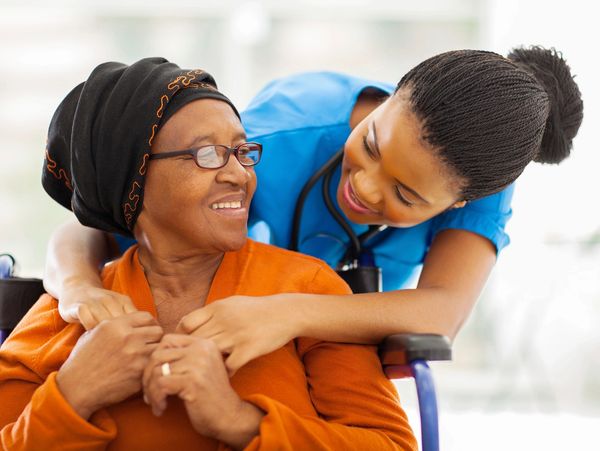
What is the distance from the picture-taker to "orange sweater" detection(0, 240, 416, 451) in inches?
52.3

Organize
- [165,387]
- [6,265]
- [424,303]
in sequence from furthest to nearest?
[6,265], [424,303], [165,387]

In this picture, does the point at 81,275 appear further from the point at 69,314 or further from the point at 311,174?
the point at 311,174

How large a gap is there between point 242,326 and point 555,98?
2.83 ft

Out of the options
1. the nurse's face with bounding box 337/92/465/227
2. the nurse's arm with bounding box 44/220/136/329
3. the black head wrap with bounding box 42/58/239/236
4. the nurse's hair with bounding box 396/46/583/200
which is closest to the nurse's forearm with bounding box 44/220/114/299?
the nurse's arm with bounding box 44/220/136/329

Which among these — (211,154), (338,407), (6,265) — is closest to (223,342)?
(338,407)

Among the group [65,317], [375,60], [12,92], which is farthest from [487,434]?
[12,92]

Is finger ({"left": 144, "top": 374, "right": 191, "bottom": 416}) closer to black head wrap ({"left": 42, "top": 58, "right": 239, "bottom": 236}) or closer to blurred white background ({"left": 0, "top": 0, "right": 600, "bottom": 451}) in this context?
black head wrap ({"left": 42, "top": 58, "right": 239, "bottom": 236})

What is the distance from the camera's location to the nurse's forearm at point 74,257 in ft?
5.21

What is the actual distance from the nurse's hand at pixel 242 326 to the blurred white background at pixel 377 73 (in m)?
3.57

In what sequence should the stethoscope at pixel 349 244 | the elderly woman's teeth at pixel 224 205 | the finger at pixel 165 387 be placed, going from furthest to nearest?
the stethoscope at pixel 349 244
the elderly woman's teeth at pixel 224 205
the finger at pixel 165 387

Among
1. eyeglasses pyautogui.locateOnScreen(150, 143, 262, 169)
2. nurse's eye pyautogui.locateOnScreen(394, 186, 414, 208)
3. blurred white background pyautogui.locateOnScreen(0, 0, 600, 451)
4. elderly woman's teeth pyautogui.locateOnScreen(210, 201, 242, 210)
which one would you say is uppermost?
eyeglasses pyautogui.locateOnScreen(150, 143, 262, 169)

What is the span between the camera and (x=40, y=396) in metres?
1.34

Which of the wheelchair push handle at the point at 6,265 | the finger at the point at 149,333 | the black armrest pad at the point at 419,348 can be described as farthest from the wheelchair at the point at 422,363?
the wheelchair push handle at the point at 6,265

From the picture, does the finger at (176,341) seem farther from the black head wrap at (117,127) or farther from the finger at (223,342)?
the black head wrap at (117,127)
